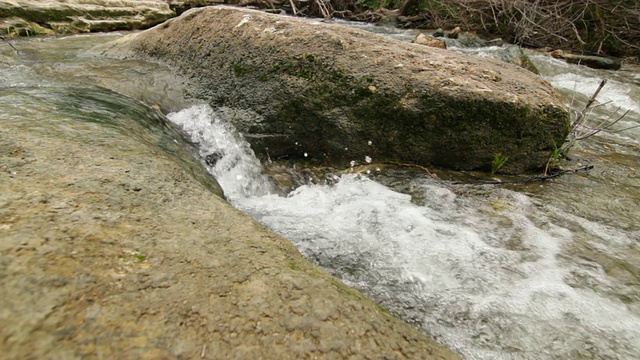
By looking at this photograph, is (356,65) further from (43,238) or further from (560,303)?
(43,238)

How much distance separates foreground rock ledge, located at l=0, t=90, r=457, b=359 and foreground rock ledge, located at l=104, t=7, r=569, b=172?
174 centimetres

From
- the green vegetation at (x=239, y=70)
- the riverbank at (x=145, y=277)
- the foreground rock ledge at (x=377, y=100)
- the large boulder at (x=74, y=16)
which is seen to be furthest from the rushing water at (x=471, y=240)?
the large boulder at (x=74, y=16)

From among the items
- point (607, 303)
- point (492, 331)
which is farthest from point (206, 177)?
point (607, 303)

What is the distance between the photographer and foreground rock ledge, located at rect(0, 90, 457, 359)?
0.80 m

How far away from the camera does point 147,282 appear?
3.15ft

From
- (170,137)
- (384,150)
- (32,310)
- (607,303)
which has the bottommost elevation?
(607,303)

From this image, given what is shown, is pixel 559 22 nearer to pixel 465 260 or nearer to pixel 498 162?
pixel 498 162

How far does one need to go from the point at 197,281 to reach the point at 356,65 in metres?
2.40

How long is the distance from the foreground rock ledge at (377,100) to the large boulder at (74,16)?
5853mm

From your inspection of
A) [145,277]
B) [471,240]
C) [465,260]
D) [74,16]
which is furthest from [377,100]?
[74,16]

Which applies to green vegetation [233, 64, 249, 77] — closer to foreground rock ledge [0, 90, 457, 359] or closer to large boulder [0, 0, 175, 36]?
foreground rock ledge [0, 90, 457, 359]

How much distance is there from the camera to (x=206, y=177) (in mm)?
2240

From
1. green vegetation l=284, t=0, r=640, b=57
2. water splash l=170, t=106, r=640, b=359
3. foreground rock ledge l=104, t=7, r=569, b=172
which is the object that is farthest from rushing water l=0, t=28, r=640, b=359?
green vegetation l=284, t=0, r=640, b=57

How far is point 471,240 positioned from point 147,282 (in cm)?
192
